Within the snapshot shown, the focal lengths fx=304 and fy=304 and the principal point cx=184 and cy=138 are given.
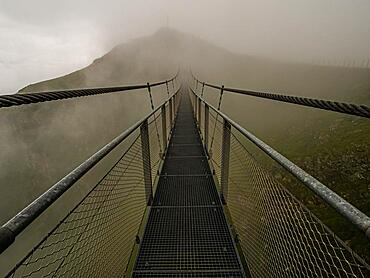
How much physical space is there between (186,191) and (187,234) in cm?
88

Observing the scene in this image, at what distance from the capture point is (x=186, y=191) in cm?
332

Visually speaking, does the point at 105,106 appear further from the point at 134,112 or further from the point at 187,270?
the point at 187,270

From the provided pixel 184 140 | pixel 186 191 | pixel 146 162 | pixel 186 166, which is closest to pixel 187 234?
pixel 146 162

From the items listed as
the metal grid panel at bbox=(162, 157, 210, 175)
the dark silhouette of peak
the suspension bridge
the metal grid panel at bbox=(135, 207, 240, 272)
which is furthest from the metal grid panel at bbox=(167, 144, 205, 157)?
the dark silhouette of peak

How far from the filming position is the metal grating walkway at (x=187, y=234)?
6.88 feet

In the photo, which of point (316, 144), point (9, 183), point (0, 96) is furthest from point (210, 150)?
point (9, 183)

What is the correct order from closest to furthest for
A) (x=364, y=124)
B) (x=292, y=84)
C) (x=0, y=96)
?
(x=0, y=96) < (x=364, y=124) < (x=292, y=84)

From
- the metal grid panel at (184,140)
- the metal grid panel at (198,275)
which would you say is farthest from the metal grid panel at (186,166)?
the metal grid panel at (198,275)

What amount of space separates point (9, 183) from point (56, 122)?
20162mm

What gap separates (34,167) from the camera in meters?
62.6

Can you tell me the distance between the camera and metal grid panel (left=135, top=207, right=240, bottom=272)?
2137mm

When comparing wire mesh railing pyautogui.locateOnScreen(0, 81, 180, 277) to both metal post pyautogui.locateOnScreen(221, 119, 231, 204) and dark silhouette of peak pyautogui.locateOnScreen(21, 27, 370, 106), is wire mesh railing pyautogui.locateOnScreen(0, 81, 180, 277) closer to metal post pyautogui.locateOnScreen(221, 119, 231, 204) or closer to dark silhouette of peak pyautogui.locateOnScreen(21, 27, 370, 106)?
metal post pyautogui.locateOnScreen(221, 119, 231, 204)

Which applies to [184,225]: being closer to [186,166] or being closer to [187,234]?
[187,234]

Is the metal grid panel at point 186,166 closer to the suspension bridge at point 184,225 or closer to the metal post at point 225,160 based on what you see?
the suspension bridge at point 184,225
